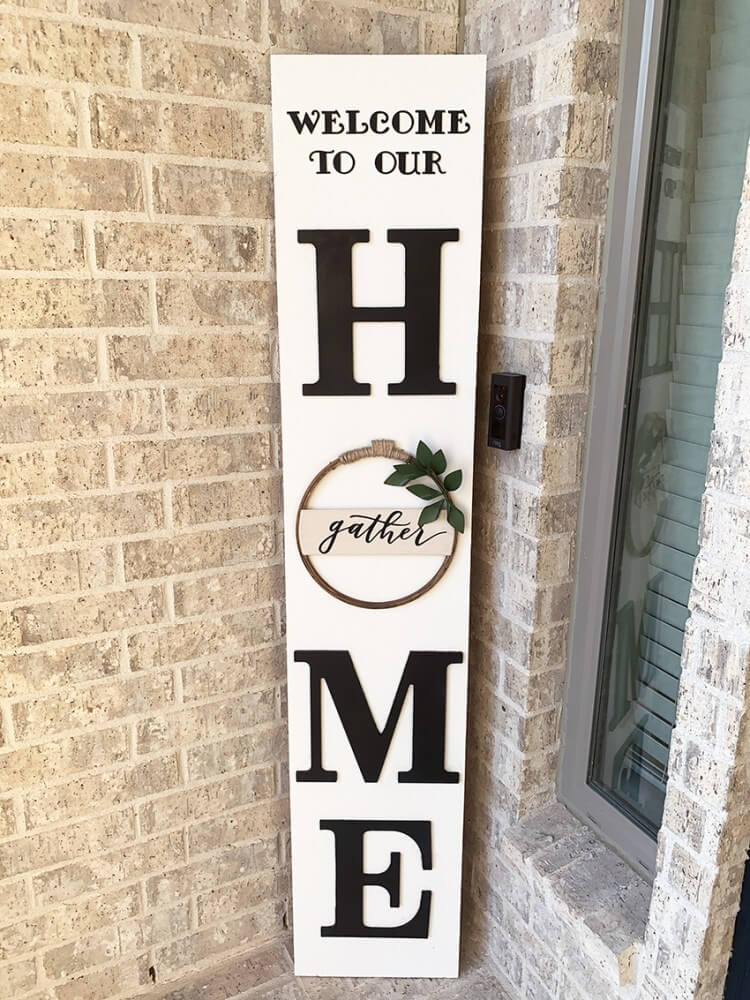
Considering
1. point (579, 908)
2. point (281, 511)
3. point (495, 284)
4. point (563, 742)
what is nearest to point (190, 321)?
point (281, 511)

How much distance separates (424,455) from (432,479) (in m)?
0.05

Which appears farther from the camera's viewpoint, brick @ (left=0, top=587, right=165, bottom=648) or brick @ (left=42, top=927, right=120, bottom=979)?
brick @ (left=42, top=927, right=120, bottom=979)

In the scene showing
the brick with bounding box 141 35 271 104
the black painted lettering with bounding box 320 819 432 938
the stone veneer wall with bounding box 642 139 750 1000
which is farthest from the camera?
the black painted lettering with bounding box 320 819 432 938

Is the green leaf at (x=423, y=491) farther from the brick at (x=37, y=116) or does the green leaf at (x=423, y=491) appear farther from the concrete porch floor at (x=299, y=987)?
the concrete porch floor at (x=299, y=987)

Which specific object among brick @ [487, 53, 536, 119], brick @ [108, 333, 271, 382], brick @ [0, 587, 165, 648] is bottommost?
brick @ [0, 587, 165, 648]

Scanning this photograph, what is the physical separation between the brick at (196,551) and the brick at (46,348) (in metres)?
0.34

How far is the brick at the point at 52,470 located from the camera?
1.43 m

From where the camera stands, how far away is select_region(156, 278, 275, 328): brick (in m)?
1.50

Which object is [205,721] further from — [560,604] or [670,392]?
[670,392]

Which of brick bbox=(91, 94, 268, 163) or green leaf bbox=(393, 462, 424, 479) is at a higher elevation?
brick bbox=(91, 94, 268, 163)

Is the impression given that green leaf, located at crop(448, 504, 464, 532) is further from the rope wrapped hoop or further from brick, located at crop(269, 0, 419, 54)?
brick, located at crop(269, 0, 419, 54)

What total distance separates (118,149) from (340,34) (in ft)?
1.56

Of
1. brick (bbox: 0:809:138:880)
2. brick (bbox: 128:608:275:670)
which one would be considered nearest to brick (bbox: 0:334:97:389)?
brick (bbox: 128:608:275:670)

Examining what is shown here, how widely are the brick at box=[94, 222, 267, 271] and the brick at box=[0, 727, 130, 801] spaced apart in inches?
35.4
